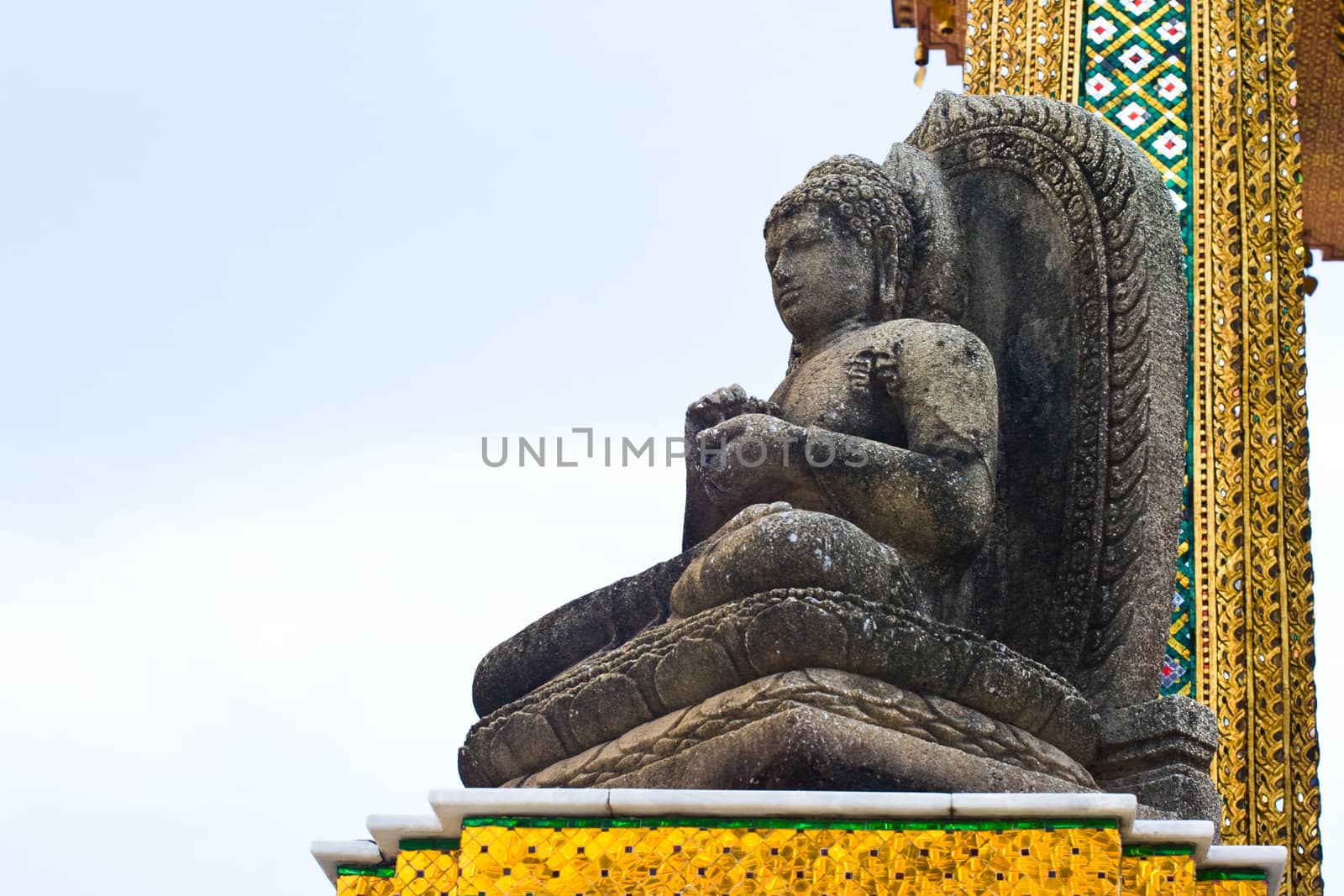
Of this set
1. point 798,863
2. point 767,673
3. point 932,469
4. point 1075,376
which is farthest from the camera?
point 1075,376

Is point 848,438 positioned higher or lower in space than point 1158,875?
higher

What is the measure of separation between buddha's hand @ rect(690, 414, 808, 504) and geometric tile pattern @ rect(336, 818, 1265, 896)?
118 centimetres

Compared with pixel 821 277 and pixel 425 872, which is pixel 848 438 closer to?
pixel 821 277

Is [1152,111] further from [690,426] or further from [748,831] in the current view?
[748,831]

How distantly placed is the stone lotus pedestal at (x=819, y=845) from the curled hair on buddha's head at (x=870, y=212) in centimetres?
187

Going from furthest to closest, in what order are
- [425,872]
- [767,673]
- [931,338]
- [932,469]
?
[931,338] < [932,469] < [767,673] < [425,872]

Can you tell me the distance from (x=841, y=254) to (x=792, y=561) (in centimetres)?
135

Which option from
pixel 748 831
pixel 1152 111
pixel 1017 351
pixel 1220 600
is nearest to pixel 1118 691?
pixel 1017 351

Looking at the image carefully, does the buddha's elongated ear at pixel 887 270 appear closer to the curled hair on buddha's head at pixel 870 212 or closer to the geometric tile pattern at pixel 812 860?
the curled hair on buddha's head at pixel 870 212

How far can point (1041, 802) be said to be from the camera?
3.80 meters

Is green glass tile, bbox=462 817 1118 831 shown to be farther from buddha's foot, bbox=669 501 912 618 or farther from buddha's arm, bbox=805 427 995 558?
buddha's arm, bbox=805 427 995 558

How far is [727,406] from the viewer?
5223 millimetres

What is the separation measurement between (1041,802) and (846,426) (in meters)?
1.46

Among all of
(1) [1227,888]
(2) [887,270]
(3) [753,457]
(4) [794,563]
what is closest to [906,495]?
(3) [753,457]
